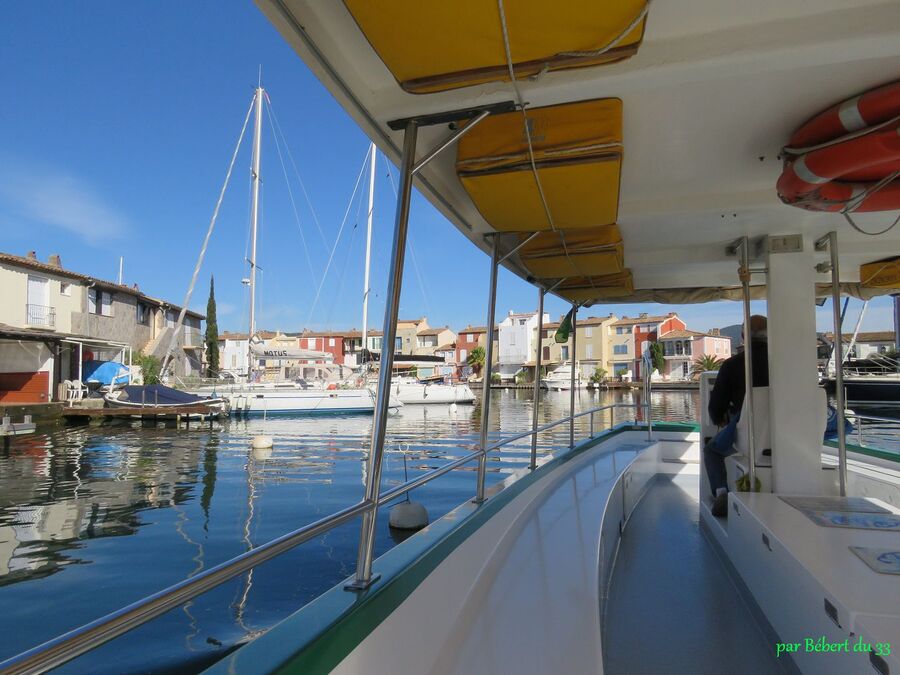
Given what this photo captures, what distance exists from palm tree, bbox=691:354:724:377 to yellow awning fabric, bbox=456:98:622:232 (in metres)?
35.8

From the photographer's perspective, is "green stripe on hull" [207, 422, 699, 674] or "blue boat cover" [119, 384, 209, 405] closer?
"green stripe on hull" [207, 422, 699, 674]

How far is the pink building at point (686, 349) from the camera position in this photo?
43344 mm

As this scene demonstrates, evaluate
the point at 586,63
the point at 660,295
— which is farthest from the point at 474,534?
the point at 660,295

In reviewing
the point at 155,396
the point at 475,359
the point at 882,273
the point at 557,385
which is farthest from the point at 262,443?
the point at 475,359

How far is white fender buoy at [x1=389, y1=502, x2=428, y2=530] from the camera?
5691 millimetres

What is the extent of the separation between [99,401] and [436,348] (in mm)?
39335

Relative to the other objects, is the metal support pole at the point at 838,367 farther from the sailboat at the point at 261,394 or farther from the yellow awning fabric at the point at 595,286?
the sailboat at the point at 261,394

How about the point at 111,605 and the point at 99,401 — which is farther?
the point at 99,401

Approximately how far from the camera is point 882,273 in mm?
3723

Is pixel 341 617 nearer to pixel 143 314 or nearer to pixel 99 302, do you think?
pixel 99 302

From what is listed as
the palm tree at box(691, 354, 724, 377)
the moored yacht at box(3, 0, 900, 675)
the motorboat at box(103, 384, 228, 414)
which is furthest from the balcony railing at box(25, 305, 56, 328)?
the palm tree at box(691, 354, 724, 377)

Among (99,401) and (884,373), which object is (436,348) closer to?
(99,401)

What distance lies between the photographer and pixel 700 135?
1.98 meters

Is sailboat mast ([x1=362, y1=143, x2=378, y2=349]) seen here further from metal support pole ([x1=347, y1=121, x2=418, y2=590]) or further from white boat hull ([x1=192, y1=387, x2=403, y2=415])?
metal support pole ([x1=347, y1=121, x2=418, y2=590])
